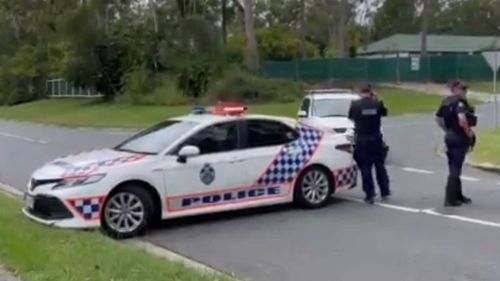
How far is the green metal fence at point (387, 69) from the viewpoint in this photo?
53250mm

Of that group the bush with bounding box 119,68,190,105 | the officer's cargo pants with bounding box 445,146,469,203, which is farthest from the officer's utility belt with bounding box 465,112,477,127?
the bush with bounding box 119,68,190,105

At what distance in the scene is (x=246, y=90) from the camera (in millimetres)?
44625

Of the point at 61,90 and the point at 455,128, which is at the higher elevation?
the point at 455,128

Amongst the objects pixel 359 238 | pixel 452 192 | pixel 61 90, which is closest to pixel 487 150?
pixel 452 192

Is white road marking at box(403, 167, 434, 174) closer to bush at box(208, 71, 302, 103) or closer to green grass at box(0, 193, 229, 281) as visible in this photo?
Result: green grass at box(0, 193, 229, 281)

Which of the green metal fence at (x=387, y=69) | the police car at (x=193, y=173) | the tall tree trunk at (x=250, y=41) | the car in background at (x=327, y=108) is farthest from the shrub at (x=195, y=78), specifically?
the police car at (x=193, y=173)

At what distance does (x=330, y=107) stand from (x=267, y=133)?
24.1 feet

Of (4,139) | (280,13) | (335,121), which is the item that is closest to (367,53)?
(280,13)

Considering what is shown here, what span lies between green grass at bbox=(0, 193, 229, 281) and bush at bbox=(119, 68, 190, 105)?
36568mm

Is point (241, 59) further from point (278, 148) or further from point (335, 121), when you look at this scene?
point (278, 148)

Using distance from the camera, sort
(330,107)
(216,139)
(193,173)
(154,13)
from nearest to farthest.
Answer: (193,173)
(216,139)
(330,107)
(154,13)

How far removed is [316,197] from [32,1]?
59425 mm

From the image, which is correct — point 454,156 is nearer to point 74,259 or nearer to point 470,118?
point 470,118

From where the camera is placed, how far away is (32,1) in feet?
217
